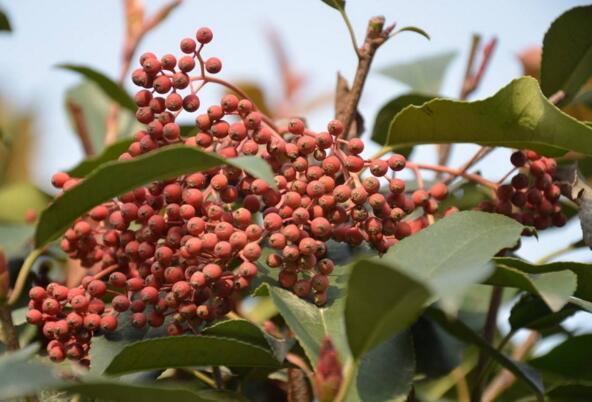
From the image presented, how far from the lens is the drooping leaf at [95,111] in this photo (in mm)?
2334

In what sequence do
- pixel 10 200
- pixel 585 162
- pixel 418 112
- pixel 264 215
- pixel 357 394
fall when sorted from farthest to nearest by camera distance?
pixel 10 200, pixel 585 162, pixel 418 112, pixel 264 215, pixel 357 394

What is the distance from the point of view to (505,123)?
1.26m

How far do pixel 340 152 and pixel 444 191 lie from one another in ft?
0.66

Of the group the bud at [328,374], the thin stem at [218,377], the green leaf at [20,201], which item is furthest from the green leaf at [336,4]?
the green leaf at [20,201]

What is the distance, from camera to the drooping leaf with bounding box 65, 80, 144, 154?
2.33 metres

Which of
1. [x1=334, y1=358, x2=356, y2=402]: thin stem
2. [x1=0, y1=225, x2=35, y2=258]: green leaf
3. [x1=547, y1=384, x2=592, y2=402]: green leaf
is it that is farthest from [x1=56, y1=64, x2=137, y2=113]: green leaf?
[x1=334, y1=358, x2=356, y2=402]: thin stem

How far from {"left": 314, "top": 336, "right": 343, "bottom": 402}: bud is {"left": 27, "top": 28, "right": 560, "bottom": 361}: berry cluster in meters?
0.25

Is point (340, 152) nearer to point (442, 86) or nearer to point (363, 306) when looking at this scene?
point (363, 306)

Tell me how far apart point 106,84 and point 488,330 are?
90 cm

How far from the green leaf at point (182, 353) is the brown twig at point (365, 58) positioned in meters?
0.40

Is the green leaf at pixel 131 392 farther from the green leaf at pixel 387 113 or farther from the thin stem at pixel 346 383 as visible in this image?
the green leaf at pixel 387 113

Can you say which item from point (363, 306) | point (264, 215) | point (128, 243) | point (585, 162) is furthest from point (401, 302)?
point (585, 162)

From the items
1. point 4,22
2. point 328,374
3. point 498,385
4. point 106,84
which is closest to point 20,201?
point 106,84

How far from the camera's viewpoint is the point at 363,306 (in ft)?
3.00
